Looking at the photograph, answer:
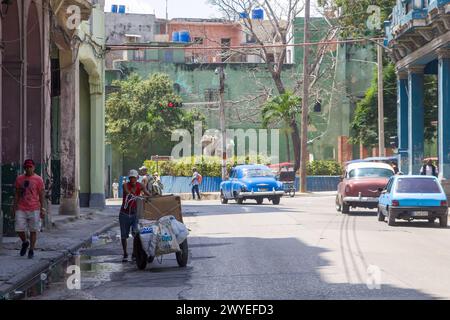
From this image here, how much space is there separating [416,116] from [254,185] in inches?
323

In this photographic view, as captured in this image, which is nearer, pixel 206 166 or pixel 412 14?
pixel 412 14

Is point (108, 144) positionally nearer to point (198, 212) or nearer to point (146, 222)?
point (198, 212)

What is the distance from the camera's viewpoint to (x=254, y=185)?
45688mm

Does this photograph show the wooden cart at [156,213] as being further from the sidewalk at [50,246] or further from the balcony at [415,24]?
the balcony at [415,24]

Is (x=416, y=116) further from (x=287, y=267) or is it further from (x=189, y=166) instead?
(x=287, y=267)

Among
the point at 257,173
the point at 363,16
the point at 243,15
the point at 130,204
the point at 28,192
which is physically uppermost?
the point at 243,15

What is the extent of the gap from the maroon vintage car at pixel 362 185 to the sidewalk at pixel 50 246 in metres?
8.01

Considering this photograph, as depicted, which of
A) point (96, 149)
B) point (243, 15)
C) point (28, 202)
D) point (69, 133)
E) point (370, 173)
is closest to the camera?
point (28, 202)

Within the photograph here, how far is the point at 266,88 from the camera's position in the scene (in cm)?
7544

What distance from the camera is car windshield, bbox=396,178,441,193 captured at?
2836cm

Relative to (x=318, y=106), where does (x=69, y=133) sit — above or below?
below

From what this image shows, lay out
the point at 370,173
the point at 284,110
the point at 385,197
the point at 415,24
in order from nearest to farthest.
→ the point at 385,197
the point at 370,173
the point at 415,24
the point at 284,110

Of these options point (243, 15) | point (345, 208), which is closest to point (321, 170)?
point (243, 15)

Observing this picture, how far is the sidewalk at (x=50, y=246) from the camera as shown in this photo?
16116 mm
